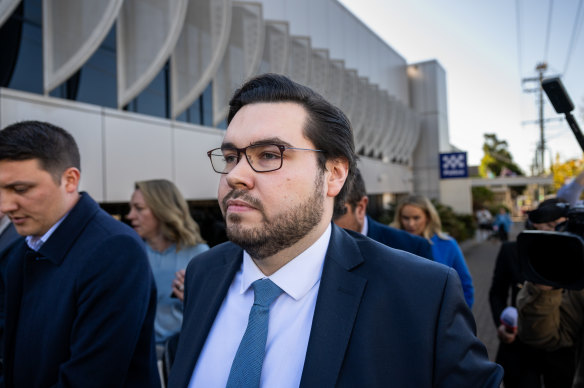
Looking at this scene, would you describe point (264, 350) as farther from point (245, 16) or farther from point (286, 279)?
point (245, 16)

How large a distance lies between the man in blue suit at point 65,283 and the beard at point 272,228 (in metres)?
0.84

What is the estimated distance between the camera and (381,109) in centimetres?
1773

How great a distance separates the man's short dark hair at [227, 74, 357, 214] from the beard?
0.21 m

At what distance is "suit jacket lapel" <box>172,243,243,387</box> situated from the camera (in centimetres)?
143

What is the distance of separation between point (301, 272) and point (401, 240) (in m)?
1.76

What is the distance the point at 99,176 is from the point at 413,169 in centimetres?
2154

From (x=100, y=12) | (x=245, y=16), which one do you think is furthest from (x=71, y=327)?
(x=245, y=16)

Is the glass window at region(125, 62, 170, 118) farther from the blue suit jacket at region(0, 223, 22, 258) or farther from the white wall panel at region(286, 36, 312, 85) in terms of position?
the white wall panel at region(286, 36, 312, 85)

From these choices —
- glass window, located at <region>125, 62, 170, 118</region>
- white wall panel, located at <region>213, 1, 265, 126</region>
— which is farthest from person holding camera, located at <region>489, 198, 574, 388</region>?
white wall panel, located at <region>213, 1, 265, 126</region>

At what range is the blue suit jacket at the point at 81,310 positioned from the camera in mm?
1719

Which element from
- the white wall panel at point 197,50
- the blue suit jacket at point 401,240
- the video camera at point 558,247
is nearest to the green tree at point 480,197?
the white wall panel at point 197,50

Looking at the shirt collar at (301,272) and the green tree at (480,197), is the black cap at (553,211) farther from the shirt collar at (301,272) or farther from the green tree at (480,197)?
the green tree at (480,197)

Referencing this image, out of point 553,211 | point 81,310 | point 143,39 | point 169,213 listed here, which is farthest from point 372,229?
point 143,39

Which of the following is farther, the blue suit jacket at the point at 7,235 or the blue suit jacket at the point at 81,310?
the blue suit jacket at the point at 7,235
